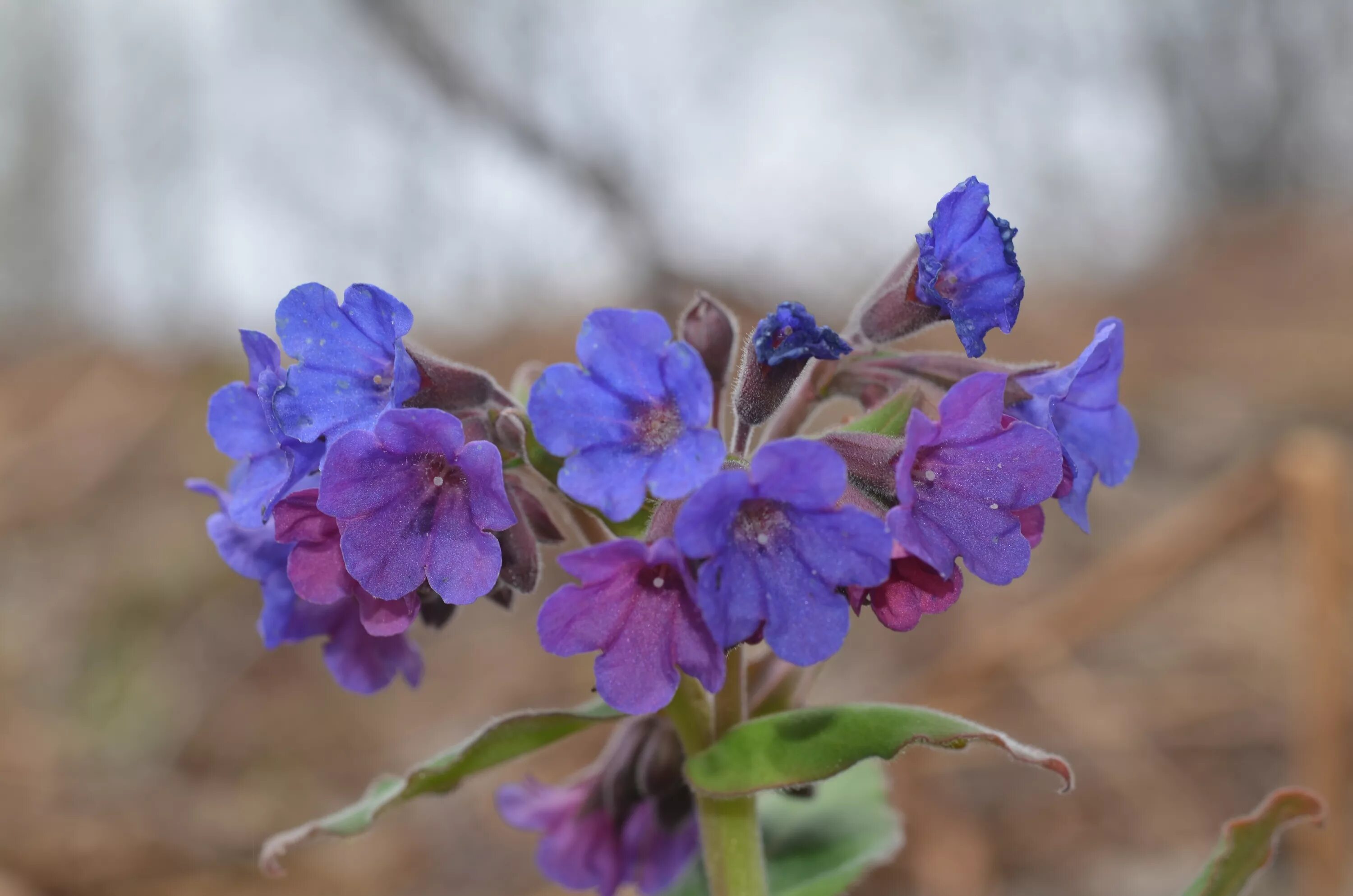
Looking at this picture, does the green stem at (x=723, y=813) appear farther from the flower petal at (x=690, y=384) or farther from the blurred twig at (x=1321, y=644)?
the blurred twig at (x=1321, y=644)

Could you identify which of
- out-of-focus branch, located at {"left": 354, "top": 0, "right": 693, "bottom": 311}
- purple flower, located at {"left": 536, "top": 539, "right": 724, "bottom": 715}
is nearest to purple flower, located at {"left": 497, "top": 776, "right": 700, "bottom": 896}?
purple flower, located at {"left": 536, "top": 539, "right": 724, "bottom": 715}

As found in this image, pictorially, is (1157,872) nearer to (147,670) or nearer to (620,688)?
(620,688)

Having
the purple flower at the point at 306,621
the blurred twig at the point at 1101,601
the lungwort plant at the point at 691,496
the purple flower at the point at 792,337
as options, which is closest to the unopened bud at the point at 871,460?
the lungwort plant at the point at 691,496

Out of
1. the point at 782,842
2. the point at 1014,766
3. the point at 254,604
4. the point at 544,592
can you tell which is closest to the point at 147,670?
the point at 254,604

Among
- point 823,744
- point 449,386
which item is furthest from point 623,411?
point 823,744

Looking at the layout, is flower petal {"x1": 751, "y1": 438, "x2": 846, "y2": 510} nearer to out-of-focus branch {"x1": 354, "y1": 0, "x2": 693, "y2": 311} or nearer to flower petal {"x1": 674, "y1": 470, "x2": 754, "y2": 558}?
flower petal {"x1": 674, "y1": 470, "x2": 754, "y2": 558}

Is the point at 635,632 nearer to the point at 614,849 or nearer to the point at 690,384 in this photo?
the point at 690,384

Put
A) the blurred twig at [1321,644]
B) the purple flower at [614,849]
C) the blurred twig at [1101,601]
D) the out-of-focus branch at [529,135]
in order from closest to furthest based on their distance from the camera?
the purple flower at [614,849] → the blurred twig at [1321,644] → the blurred twig at [1101,601] → the out-of-focus branch at [529,135]
